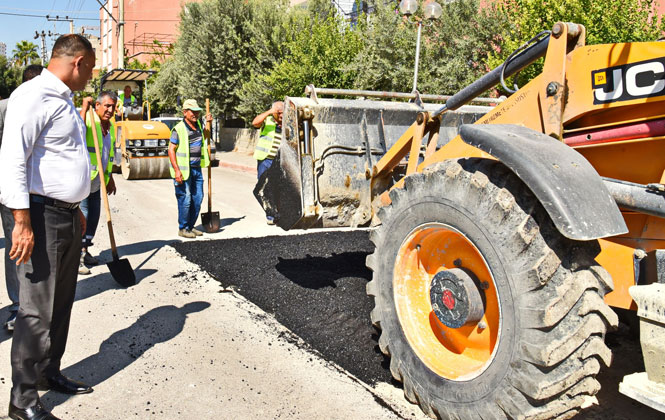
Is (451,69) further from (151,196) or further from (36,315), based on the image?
(36,315)

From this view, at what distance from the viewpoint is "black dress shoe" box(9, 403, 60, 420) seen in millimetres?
2852

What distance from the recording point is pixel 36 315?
9.64 ft

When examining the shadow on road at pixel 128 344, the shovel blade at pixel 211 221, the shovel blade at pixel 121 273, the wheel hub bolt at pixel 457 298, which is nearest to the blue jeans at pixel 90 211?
the shovel blade at pixel 121 273

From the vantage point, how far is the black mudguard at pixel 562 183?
7.56 feet

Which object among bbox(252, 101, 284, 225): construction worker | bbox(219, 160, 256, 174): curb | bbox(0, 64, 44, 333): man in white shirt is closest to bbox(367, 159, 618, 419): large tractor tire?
bbox(0, 64, 44, 333): man in white shirt

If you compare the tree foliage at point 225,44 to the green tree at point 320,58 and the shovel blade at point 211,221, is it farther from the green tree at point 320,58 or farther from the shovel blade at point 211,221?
the shovel blade at point 211,221

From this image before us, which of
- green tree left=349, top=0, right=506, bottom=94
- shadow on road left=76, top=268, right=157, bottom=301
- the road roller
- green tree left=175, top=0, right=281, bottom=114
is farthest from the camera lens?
green tree left=175, top=0, right=281, bottom=114

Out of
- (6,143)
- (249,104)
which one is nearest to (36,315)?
(6,143)

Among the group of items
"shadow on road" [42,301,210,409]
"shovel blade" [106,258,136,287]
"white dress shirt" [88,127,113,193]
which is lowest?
"shadow on road" [42,301,210,409]

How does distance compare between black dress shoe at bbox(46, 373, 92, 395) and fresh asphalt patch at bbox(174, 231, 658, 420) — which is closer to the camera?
black dress shoe at bbox(46, 373, 92, 395)

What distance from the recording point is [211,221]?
7809 mm

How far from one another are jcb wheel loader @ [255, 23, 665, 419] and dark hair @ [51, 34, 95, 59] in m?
1.90

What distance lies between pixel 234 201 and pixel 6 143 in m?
8.02

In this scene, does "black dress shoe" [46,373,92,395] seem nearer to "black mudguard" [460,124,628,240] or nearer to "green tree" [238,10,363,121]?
"black mudguard" [460,124,628,240]
